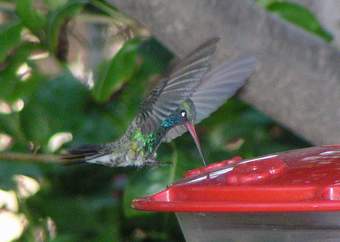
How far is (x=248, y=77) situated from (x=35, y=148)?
843mm

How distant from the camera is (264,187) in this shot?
1768 millimetres

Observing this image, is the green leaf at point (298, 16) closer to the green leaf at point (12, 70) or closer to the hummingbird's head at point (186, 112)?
the hummingbird's head at point (186, 112)

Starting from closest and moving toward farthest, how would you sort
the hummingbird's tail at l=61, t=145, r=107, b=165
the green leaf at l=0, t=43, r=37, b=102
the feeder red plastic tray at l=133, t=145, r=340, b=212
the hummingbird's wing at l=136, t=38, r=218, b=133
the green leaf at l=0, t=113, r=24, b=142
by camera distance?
1. the feeder red plastic tray at l=133, t=145, r=340, b=212
2. the hummingbird's wing at l=136, t=38, r=218, b=133
3. the hummingbird's tail at l=61, t=145, r=107, b=165
4. the green leaf at l=0, t=43, r=37, b=102
5. the green leaf at l=0, t=113, r=24, b=142

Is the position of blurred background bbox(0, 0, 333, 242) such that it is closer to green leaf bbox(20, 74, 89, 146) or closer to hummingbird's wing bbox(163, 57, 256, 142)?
green leaf bbox(20, 74, 89, 146)

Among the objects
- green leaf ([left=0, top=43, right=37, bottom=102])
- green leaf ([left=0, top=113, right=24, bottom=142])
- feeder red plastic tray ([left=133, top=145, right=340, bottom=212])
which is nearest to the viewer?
feeder red plastic tray ([left=133, top=145, right=340, bottom=212])

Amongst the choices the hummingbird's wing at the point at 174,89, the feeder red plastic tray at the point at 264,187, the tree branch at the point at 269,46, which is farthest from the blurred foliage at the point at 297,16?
the feeder red plastic tray at the point at 264,187

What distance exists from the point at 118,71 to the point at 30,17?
28cm

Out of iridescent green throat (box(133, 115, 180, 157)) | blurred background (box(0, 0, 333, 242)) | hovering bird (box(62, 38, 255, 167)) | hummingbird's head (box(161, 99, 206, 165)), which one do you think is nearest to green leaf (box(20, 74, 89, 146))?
blurred background (box(0, 0, 333, 242))

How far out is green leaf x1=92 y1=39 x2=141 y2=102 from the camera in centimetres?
294

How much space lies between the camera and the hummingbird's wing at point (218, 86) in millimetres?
2486

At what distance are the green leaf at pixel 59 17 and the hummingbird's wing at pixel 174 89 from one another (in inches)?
16.2

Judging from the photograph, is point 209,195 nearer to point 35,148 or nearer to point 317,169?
point 317,169

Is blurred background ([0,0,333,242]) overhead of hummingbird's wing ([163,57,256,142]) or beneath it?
beneath

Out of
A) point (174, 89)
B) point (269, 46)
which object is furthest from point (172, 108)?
point (269, 46)
